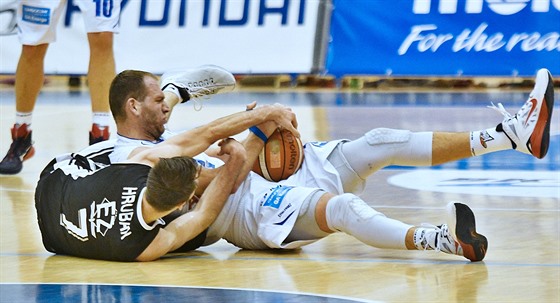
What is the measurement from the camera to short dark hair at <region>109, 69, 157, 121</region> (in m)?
5.13

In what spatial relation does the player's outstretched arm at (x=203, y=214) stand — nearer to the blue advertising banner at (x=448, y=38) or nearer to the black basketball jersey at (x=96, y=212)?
the black basketball jersey at (x=96, y=212)

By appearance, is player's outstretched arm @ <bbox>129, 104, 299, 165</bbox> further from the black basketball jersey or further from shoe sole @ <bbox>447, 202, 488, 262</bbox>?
shoe sole @ <bbox>447, 202, 488, 262</bbox>

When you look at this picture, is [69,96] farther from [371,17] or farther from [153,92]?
[153,92]

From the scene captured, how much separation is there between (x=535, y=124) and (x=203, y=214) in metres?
1.49

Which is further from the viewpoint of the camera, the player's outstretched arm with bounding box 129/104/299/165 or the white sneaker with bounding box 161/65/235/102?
the white sneaker with bounding box 161/65/235/102

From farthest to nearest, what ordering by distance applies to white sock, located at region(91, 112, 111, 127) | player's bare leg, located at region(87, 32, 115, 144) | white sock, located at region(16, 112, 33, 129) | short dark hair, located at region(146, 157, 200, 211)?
1. white sock, located at region(16, 112, 33, 129)
2. player's bare leg, located at region(87, 32, 115, 144)
3. white sock, located at region(91, 112, 111, 127)
4. short dark hair, located at region(146, 157, 200, 211)

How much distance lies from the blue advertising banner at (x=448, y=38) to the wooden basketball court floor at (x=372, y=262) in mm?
4392

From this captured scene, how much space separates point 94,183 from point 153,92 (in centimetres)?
52

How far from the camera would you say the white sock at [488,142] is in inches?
206

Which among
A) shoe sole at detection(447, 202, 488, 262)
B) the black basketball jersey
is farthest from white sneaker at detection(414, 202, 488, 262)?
the black basketball jersey

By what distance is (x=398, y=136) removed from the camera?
5230 mm

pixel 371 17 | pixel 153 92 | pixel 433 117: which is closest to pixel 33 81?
pixel 153 92

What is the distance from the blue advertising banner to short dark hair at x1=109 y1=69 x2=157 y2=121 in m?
8.22

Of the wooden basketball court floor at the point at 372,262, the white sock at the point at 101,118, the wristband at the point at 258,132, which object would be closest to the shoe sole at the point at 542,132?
the wooden basketball court floor at the point at 372,262
